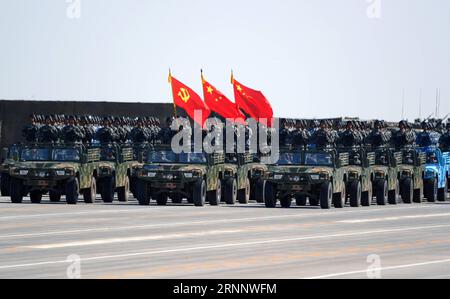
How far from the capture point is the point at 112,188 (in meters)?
41.2

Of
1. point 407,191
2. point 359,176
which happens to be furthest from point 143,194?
point 407,191

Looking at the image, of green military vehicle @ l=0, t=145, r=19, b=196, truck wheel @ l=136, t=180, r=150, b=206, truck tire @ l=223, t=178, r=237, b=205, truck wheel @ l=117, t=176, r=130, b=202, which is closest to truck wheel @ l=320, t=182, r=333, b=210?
truck tire @ l=223, t=178, r=237, b=205

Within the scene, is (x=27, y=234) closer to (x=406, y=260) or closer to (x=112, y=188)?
(x=406, y=260)

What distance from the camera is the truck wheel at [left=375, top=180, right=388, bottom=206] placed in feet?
137

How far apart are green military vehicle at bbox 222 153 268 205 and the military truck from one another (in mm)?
5354

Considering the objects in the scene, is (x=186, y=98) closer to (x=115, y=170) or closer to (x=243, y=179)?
(x=243, y=179)

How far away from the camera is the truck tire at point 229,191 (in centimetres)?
4025

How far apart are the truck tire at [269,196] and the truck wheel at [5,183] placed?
7581mm

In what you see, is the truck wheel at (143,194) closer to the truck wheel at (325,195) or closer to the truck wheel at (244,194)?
the truck wheel at (244,194)

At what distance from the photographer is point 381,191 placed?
41906 millimetres

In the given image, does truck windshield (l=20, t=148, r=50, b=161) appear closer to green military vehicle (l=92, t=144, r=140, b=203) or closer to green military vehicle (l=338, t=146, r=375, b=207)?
green military vehicle (l=92, t=144, r=140, b=203)

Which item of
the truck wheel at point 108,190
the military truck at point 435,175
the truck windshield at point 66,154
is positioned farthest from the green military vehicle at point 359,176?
the truck windshield at point 66,154

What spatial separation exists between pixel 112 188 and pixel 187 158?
255cm
